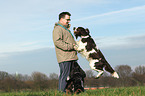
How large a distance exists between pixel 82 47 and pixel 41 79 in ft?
35.0

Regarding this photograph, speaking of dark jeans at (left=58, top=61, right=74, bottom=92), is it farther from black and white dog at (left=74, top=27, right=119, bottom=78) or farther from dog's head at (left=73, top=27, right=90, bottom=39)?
dog's head at (left=73, top=27, right=90, bottom=39)

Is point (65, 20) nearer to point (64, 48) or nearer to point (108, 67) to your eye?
point (64, 48)

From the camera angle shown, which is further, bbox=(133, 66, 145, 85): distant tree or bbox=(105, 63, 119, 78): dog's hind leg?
bbox=(133, 66, 145, 85): distant tree

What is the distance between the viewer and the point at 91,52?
18.1ft

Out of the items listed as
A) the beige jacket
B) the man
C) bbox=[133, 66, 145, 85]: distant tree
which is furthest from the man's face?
bbox=[133, 66, 145, 85]: distant tree

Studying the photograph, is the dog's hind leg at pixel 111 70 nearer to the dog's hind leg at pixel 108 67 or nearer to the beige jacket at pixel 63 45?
the dog's hind leg at pixel 108 67

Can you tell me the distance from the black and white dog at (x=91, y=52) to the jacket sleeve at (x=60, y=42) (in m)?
0.23

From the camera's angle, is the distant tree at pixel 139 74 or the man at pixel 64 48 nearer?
the man at pixel 64 48

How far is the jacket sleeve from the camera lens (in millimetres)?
5629

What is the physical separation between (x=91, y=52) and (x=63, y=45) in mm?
823

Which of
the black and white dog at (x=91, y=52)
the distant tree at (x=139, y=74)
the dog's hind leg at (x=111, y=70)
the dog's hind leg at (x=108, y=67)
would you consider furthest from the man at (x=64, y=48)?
the distant tree at (x=139, y=74)

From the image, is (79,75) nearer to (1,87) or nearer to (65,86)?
(65,86)

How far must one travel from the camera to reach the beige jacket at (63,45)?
5656 mm

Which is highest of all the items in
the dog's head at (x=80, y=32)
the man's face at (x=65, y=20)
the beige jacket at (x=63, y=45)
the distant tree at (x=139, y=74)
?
the man's face at (x=65, y=20)
